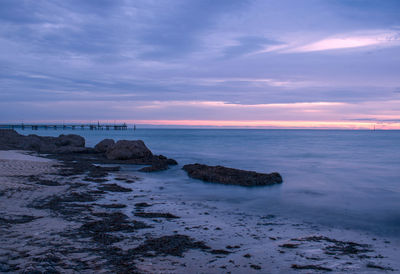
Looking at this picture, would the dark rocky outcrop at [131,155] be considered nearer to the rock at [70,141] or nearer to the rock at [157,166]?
the rock at [157,166]

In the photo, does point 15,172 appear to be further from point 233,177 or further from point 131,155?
point 233,177

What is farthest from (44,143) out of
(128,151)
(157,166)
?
(157,166)

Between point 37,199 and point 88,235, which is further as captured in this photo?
point 37,199

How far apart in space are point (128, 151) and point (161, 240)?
653 inches

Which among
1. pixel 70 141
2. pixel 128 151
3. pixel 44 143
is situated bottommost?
pixel 128 151

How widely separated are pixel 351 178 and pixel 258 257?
50.6 ft

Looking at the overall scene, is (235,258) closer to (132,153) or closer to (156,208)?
(156,208)

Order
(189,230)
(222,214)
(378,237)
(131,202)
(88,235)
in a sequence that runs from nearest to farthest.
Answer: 1. (88,235)
2. (189,230)
3. (378,237)
4. (222,214)
5. (131,202)

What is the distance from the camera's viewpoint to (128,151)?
22.4 m

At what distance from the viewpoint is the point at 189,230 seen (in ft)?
24.0

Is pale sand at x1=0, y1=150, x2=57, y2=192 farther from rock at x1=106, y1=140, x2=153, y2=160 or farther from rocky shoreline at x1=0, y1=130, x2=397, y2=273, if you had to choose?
rock at x1=106, y1=140, x2=153, y2=160

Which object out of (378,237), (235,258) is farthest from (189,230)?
(378,237)

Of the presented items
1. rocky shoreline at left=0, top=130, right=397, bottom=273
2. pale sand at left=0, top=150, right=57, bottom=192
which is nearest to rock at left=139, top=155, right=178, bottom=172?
pale sand at left=0, top=150, right=57, bottom=192

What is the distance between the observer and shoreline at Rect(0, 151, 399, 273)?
535 centimetres
